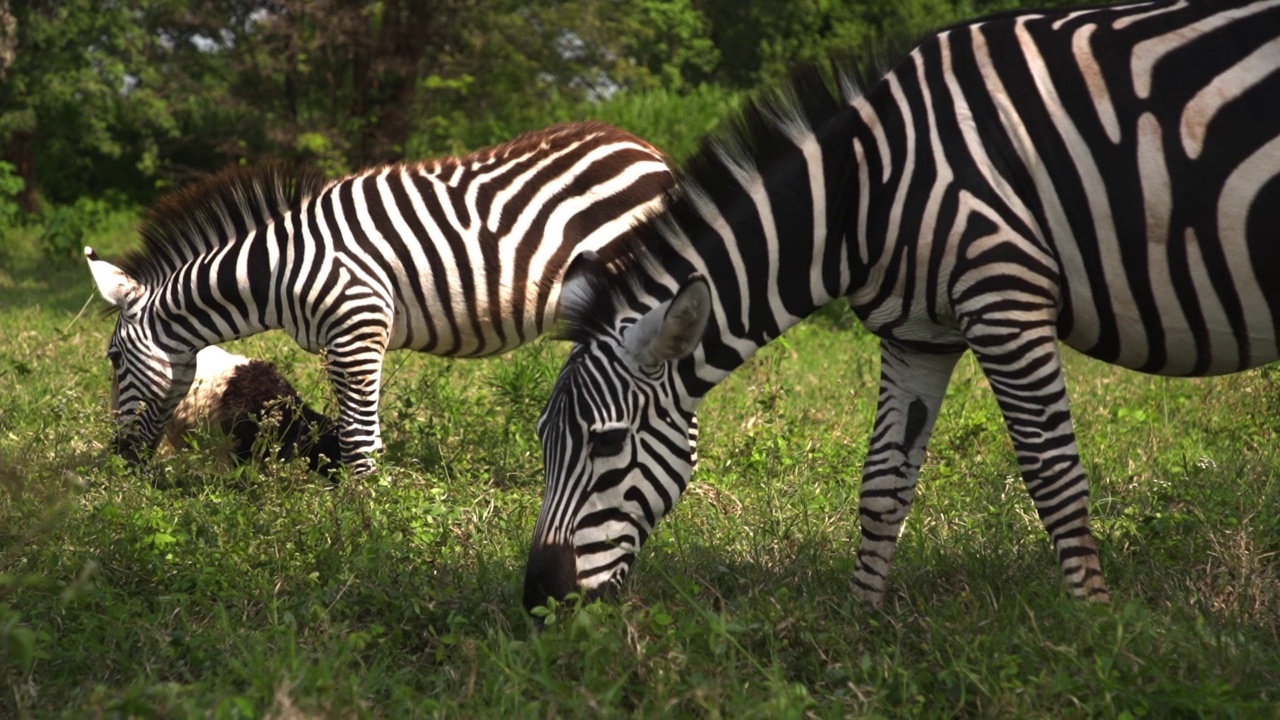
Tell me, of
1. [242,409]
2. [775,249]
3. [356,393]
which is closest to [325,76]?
[242,409]

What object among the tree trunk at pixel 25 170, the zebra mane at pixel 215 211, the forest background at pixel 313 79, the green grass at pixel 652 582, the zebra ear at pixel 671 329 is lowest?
the green grass at pixel 652 582

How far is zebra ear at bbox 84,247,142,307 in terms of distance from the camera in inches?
266

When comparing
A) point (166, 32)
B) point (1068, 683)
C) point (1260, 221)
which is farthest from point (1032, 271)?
point (166, 32)

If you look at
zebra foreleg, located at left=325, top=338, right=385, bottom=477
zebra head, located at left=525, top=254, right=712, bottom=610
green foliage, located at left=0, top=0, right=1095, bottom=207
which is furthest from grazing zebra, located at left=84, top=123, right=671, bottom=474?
green foliage, located at left=0, top=0, right=1095, bottom=207

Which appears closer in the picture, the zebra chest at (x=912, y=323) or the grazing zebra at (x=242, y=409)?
the zebra chest at (x=912, y=323)

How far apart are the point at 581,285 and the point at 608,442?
539mm

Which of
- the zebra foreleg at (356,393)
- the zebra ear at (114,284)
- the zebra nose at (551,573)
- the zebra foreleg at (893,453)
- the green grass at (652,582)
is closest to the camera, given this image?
the green grass at (652,582)

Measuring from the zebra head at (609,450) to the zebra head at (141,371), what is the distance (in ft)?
11.0

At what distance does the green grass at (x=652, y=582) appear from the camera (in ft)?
11.3

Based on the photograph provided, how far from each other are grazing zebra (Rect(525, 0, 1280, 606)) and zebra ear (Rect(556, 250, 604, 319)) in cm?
1

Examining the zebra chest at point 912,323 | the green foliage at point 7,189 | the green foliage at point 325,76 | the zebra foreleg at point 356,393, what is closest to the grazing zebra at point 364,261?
the zebra foreleg at point 356,393

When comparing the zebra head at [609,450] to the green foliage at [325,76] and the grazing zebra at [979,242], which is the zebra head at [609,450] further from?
the green foliage at [325,76]

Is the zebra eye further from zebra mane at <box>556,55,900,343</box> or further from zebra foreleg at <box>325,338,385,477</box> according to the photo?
zebra foreleg at <box>325,338,385,477</box>

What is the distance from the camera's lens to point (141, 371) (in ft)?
21.7
